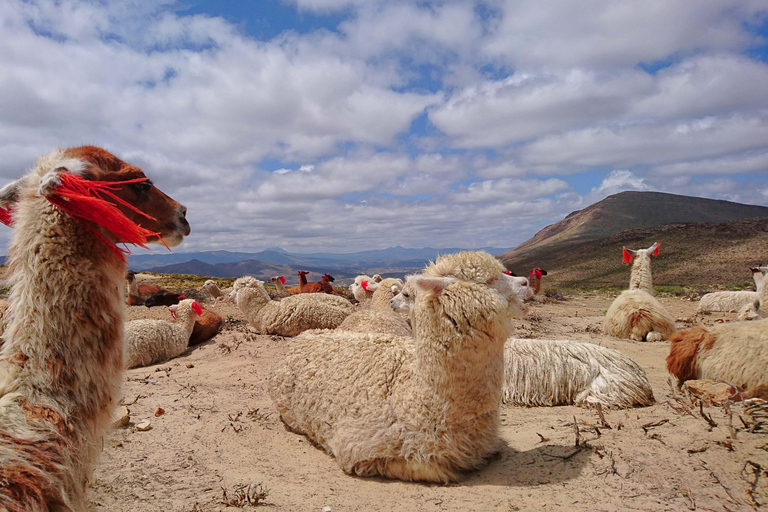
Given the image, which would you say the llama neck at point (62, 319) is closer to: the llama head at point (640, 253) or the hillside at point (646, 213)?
the llama head at point (640, 253)

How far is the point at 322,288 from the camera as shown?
14.8 metres

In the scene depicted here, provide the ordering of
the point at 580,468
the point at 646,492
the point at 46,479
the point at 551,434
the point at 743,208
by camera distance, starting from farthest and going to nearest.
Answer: the point at 743,208, the point at 551,434, the point at 580,468, the point at 646,492, the point at 46,479

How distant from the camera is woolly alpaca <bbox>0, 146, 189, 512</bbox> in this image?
2156 millimetres

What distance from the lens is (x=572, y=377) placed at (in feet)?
18.4

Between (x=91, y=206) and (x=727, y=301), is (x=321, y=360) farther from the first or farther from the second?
(x=727, y=301)

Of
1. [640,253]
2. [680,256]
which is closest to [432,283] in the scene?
[640,253]

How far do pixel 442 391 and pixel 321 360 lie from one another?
1.64 meters

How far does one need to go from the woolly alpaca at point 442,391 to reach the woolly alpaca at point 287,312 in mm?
6142

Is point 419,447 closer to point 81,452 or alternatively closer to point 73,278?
point 81,452

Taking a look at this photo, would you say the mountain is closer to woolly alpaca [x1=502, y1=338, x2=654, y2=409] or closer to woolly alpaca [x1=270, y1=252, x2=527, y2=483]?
woolly alpaca [x1=502, y1=338, x2=654, y2=409]

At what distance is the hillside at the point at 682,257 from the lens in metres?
26.5

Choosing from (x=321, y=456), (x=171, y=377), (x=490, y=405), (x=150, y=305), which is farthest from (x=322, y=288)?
(x=490, y=405)

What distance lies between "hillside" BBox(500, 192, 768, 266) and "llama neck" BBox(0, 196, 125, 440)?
86799 millimetres

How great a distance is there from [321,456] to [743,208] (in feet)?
448
